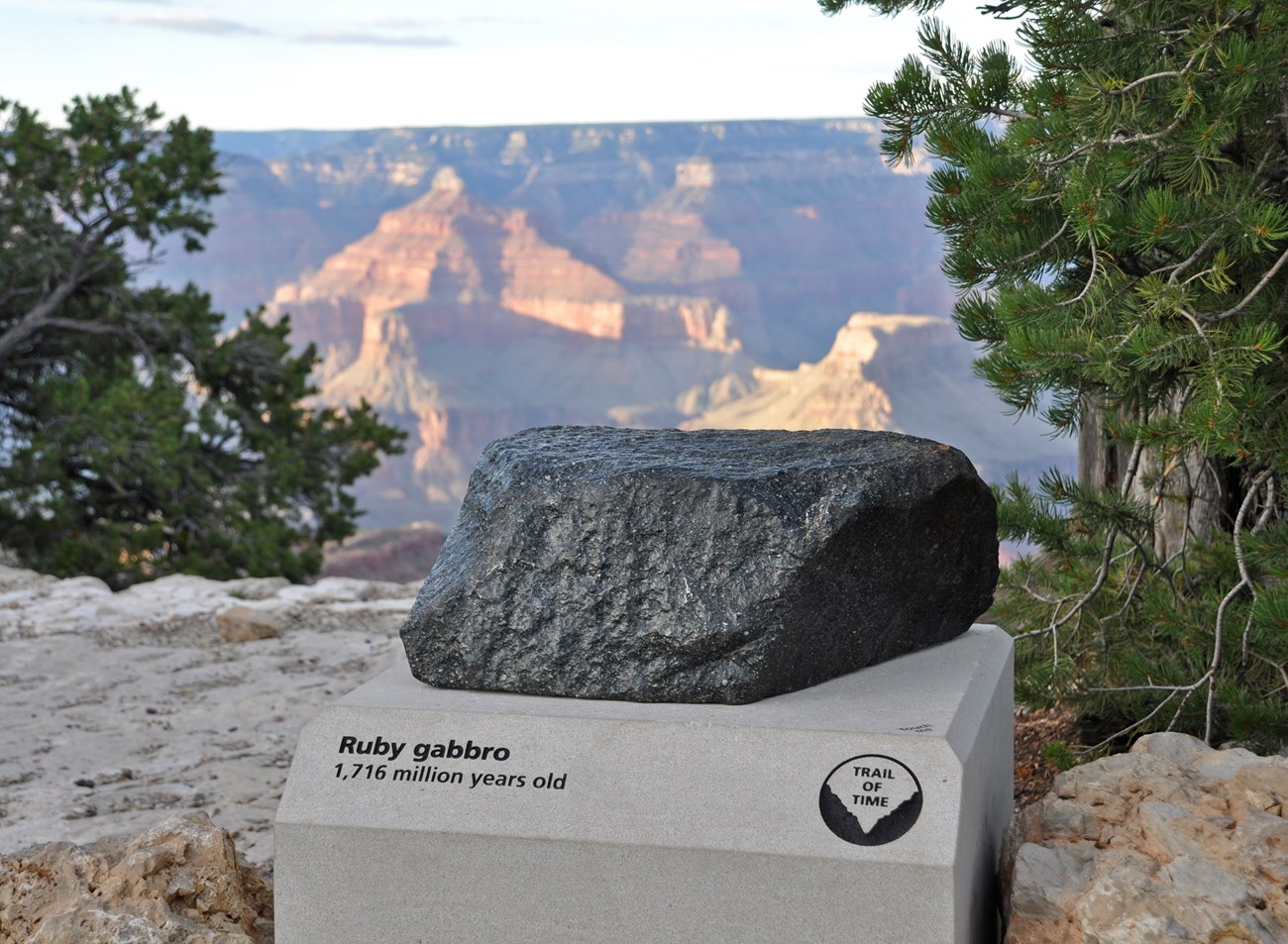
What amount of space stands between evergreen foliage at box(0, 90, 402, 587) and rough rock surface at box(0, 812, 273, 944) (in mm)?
6485

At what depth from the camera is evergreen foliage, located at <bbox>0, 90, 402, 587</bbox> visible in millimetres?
9211

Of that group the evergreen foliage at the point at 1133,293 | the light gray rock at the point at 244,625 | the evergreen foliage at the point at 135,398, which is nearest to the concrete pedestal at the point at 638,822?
the evergreen foliage at the point at 1133,293

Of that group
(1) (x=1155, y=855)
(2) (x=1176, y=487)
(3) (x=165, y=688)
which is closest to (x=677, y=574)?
(1) (x=1155, y=855)

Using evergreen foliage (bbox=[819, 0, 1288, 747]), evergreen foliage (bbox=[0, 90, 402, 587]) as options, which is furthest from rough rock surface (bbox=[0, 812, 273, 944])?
evergreen foliage (bbox=[0, 90, 402, 587])

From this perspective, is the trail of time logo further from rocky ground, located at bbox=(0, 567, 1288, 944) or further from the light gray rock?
the light gray rock

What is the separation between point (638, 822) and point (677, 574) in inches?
20.7

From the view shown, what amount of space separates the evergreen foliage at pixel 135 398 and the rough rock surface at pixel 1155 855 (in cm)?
733

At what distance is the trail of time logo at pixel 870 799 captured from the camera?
2350 millimetres

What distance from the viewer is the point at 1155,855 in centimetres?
249

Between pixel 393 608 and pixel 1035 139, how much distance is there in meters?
4.91

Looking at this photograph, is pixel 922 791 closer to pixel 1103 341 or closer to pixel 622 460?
pixel 622 460

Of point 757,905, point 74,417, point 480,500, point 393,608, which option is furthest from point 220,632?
point 757,905

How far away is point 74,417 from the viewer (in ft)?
29.7

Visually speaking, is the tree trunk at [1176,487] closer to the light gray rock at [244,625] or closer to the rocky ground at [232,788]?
the rocky ground at [232,788]
